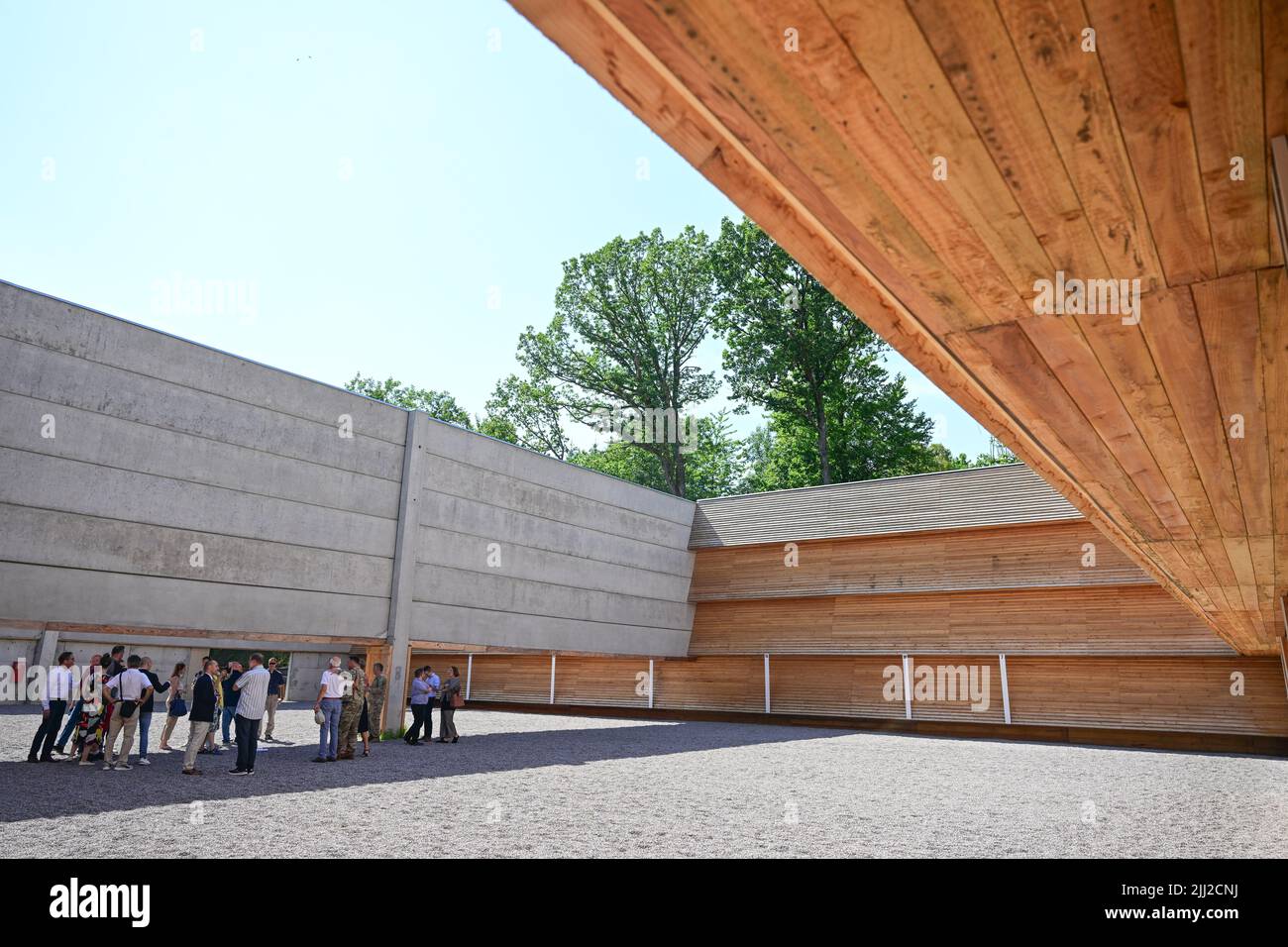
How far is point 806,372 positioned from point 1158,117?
3205cm

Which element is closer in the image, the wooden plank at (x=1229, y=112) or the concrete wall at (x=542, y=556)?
the wooden plank at (x=1229, y=112)

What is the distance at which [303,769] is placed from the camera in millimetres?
11172

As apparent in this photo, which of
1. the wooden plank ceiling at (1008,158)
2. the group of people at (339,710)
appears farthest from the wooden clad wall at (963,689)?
the wooden plank ceiling at (1008,158)

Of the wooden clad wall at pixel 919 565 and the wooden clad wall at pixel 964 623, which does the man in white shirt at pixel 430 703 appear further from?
the wooden clad wall at pixel 919 565

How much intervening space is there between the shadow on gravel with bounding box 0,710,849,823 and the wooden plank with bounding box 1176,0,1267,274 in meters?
9.42

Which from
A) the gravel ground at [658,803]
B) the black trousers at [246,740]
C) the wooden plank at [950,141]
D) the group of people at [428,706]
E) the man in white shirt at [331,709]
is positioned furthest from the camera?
the group of people at [428,706]

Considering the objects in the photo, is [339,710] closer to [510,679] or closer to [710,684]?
[710,684]

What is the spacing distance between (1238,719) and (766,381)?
20.6m

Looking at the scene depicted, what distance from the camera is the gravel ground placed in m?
6.71

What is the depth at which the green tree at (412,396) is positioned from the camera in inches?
1730

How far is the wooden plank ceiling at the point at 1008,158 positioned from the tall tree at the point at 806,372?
95.3ft

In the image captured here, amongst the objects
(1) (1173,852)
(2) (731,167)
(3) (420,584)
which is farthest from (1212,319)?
(3) (420,584)

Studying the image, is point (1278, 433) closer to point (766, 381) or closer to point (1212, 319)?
point (1212, 319)

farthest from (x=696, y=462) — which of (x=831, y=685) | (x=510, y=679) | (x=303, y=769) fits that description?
(x=303, y=769)
